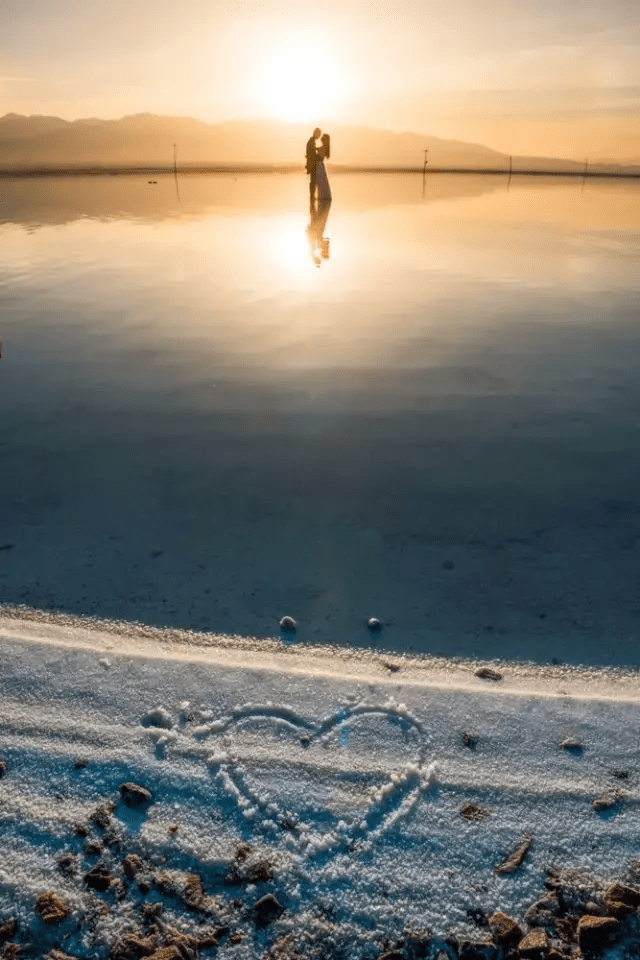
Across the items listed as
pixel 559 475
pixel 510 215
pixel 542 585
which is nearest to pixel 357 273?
pixel 559 475

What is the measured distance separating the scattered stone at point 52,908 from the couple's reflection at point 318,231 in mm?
12971

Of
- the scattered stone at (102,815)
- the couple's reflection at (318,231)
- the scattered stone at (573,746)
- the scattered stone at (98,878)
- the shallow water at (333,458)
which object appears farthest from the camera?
the couple's reflection at (318,231)

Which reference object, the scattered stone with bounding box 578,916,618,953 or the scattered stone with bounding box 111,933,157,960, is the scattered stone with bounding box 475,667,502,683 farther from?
the scattered stone with bounding box 111,933,157,960

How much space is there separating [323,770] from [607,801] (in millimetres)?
956

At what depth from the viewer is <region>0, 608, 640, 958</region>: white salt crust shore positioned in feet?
6.34

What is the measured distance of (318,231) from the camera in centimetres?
1931

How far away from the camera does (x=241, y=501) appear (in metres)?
4.49

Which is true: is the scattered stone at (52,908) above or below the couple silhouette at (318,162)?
below

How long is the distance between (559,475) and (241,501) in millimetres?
2316

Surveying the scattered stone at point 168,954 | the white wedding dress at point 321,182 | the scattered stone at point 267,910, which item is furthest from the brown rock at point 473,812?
the white wedding dress at point 321,182

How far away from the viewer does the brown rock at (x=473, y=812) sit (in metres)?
2.18

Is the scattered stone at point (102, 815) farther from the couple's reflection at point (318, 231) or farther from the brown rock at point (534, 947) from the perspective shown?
the couple's reflection at point (318, 231)

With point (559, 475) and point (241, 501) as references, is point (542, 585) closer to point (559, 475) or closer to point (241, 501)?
point (559, 475)

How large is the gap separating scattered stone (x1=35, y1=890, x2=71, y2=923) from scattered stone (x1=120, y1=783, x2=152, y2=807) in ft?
1.09
